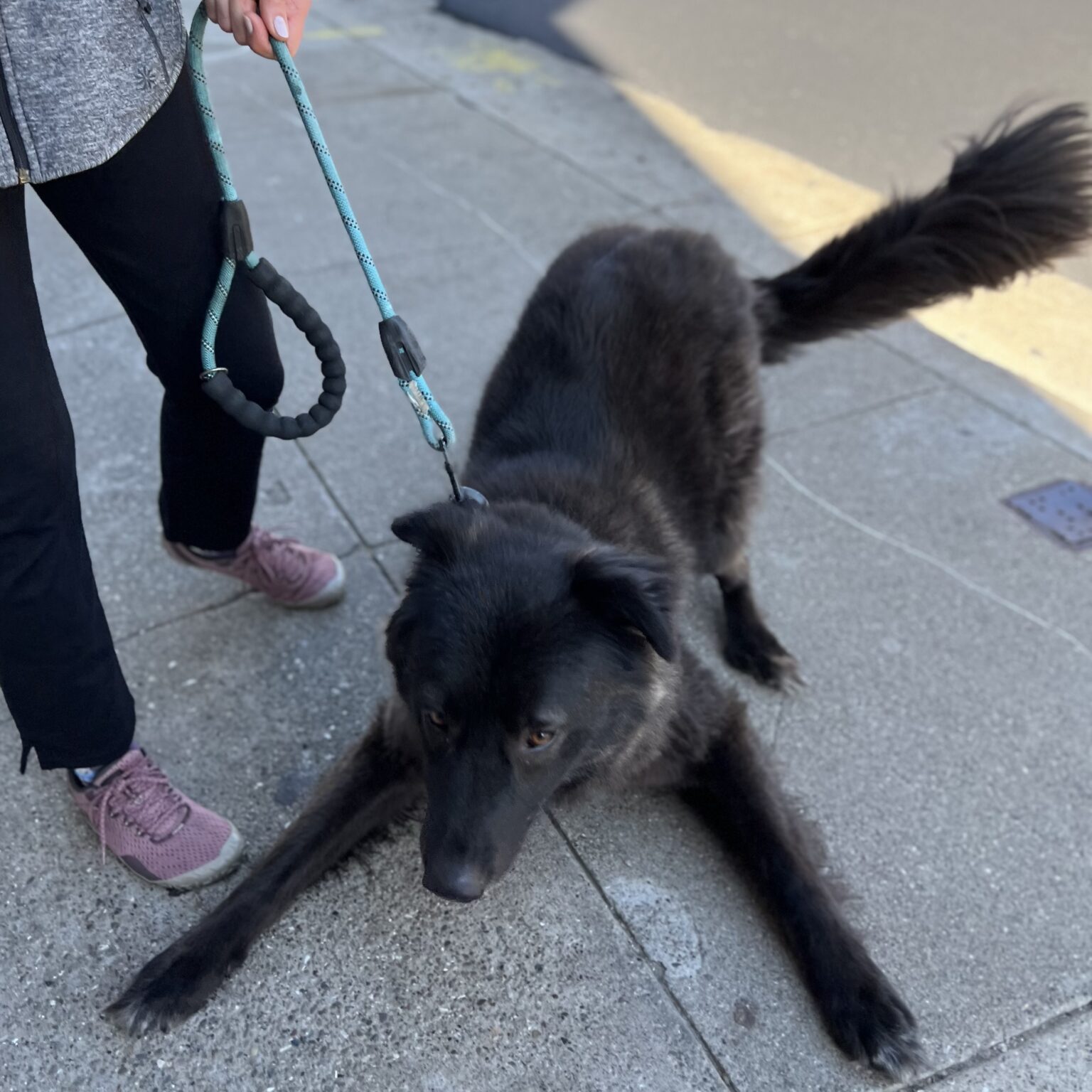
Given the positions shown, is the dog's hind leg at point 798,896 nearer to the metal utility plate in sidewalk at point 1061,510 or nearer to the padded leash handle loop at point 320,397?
the padded leash handle loop at point 320,397

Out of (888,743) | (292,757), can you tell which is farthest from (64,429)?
(888,743)

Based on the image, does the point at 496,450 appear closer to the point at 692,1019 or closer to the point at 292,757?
the point at 292,757

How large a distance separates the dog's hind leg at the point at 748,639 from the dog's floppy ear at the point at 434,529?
117cm

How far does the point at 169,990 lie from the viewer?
78.7 inches

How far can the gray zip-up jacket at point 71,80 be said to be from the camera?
1646 mm

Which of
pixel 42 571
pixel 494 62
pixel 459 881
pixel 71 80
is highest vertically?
pixel 71 80

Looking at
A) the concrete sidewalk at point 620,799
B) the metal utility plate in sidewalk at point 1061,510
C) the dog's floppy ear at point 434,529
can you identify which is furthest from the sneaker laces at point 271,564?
the metal utility plate in sidewalk at point 1061,510

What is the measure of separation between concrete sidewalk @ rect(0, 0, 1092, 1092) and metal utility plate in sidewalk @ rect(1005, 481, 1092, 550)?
2.6 inches

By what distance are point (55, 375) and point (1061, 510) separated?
9.75ft

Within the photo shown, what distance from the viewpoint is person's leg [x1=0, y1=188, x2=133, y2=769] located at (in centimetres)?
177

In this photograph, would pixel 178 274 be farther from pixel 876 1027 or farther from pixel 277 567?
pixel 876 1027

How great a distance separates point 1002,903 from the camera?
2.31 metres

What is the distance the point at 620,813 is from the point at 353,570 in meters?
1.12

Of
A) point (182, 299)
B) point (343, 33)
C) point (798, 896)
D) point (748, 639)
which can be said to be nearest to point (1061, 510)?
point (748, 639)
